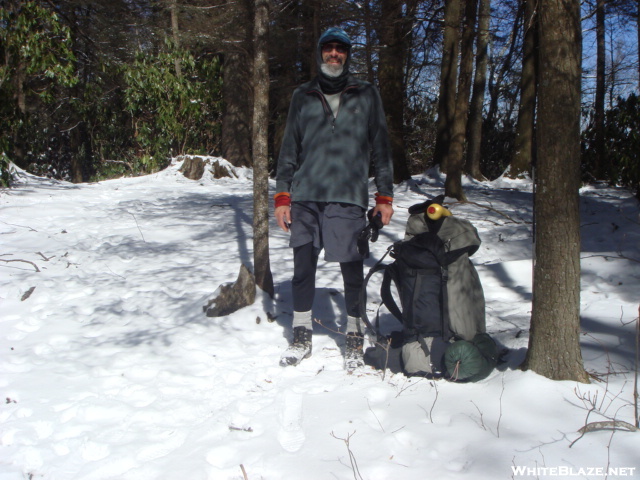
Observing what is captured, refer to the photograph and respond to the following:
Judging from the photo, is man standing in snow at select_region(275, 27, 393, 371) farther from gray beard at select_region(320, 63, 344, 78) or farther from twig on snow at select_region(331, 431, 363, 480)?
A: twig on snow at select_region(331, 431, 363, 480)

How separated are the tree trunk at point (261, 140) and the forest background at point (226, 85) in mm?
2693

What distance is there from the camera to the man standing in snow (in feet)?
10.7

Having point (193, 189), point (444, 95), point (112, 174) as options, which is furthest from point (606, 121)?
point (112, 174)

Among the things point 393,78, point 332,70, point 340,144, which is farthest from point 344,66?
point 393,78

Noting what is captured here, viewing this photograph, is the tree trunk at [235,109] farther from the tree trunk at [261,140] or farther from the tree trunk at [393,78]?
→ the tree trunk at [261,140]

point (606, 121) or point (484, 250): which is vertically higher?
point (606, 121)

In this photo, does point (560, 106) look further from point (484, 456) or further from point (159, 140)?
point (159, 140)

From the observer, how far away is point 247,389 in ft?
10.2

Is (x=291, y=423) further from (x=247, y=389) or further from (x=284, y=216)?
(x=284, y=216)

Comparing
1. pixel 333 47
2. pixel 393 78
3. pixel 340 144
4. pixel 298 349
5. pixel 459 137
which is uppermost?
pixel 393 78

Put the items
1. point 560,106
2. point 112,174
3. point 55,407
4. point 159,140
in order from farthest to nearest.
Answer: point 112,174 → point 159,140 → point 55,407 → point 560,106

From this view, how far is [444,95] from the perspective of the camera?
42.2 feet

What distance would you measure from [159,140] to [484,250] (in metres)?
8.95

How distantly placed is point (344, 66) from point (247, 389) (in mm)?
2004
